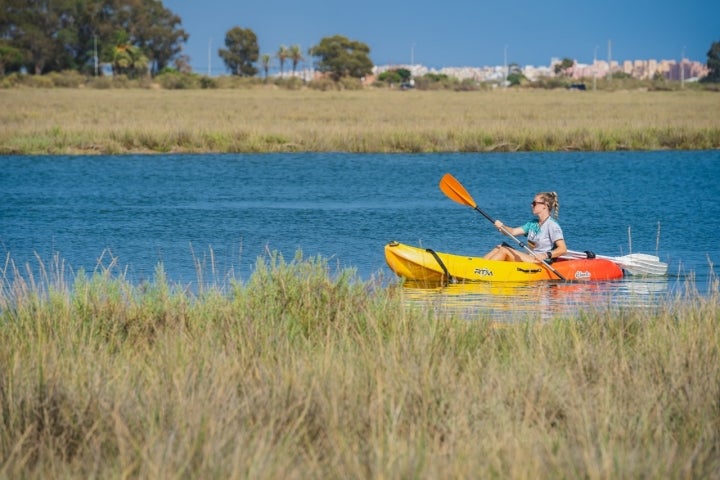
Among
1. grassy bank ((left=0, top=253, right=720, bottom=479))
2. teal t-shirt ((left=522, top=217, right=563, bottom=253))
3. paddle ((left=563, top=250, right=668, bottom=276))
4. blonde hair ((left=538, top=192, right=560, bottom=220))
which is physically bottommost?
paddle ((left=563, top=250, right=668, bottom=276))

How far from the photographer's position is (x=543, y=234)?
12.8 m

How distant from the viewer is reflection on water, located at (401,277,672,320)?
1081 centimetres

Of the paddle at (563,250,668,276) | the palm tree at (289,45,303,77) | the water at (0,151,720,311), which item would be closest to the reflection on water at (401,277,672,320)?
the water at (0,151,720,311)

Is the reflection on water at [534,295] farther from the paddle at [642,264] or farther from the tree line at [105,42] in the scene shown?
the tree line at [105,42]

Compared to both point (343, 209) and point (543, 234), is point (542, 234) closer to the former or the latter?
point (543, 234)

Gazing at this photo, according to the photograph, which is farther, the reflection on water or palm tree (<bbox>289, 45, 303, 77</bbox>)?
palm tree (<bbox>289, 45, 303, 77</bbox>)

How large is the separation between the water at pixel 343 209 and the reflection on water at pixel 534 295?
50mm

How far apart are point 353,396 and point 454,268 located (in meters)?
6.71

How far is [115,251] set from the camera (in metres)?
15.1

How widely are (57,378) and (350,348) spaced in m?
1.71

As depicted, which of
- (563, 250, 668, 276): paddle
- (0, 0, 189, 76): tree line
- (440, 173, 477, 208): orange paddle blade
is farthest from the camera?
(0, 0, 189, 76): tree line

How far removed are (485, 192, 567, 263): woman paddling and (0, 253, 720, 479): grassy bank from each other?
451 cm

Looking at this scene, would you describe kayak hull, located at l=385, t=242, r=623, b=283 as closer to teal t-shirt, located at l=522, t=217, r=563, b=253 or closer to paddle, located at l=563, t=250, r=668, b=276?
teal t-shirt, located at l=522, t=217, r=563, b=253

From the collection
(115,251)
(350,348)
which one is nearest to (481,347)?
(350,348)
